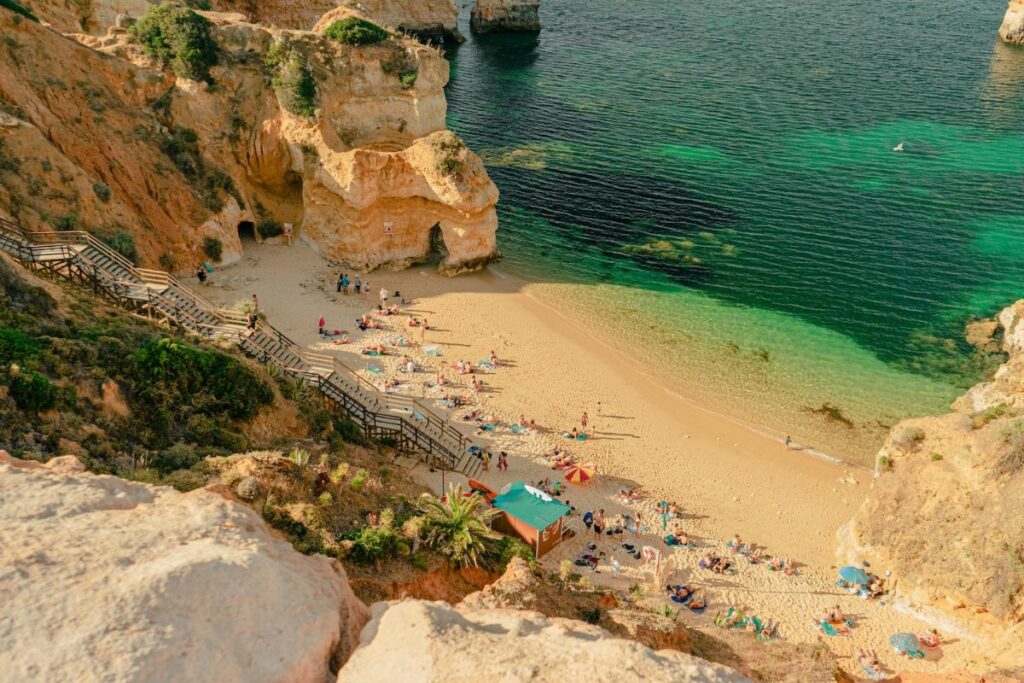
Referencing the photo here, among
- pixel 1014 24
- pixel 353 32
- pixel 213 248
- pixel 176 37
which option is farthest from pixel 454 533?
pixel 1014 24

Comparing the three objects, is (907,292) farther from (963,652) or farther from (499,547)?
(499,547)

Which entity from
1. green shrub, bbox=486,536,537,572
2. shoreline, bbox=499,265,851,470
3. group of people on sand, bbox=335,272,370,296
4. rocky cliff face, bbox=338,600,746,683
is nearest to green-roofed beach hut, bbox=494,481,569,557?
green shrub, bbox=486,536,537,572

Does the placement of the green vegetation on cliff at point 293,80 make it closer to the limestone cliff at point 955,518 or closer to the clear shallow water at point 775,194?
the clear shallow water at point 775,194

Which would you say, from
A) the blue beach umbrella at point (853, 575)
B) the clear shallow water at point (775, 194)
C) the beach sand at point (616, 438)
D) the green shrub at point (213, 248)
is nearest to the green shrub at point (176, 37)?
the green shrub at point (213, 248)

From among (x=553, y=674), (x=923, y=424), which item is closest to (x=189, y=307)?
(x=553, y=674)

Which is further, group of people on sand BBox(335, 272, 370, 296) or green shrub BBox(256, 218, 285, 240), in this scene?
green shrub BBox(256, 218, 285, 240)

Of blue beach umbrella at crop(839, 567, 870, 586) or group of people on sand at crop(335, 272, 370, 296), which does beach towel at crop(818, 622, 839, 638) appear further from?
group of people on sand at crop(335, 272, 370, 296)
